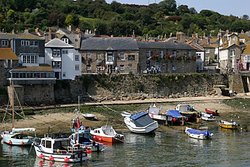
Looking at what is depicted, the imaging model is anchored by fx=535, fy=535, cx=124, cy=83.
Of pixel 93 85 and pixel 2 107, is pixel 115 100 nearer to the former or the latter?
pixel 93 85

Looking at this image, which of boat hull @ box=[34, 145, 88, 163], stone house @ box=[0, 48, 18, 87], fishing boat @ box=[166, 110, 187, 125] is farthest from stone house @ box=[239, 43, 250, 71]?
boat hull @ box=[34, 145, 88, 163]

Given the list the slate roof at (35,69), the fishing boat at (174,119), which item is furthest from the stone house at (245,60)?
the slate roof at (35,69)

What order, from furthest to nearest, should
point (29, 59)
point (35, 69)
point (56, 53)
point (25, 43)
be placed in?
1. point (56, 53)
2. point (29, 59)
3. point (25, 43)
4. point (35, 69)

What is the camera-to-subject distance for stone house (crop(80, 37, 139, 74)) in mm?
67188

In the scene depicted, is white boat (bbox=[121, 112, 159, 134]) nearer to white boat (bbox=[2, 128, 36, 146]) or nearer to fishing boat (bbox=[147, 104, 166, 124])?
fishing boat (bbox=[147, 104, 166, 124])

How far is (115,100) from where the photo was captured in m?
60.4

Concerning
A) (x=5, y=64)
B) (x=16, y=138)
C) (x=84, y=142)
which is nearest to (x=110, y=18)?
(x=5, y=64)

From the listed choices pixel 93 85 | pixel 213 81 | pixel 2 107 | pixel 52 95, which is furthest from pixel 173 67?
pixel 2 107

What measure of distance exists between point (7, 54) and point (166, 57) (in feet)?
78.7

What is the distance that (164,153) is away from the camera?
123 ft

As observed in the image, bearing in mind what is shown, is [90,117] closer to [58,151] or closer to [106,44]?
[58,151]

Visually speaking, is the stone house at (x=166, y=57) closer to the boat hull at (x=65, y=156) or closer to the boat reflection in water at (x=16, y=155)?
the boat reflection in water at (x=16, y=155)

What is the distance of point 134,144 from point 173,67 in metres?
32.0

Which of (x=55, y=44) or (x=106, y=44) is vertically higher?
(x=106, y=44)
